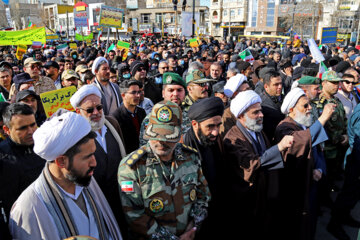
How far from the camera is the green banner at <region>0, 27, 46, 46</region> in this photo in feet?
31.8

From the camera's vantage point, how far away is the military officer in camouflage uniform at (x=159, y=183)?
2164 mm

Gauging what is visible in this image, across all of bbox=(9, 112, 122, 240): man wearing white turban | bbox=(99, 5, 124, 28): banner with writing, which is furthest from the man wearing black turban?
bbox=(99, 5, 124, 28): banner with writing

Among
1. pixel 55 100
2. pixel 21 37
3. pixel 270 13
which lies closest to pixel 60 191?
pixel 55 100

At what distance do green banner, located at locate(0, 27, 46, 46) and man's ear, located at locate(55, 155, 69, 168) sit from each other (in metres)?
9.54

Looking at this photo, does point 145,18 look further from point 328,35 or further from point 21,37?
point 21,37

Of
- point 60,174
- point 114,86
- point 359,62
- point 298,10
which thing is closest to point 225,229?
point 60,174

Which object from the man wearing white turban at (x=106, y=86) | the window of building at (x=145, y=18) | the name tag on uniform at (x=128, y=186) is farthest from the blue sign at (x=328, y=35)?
the window of building at (x=145, y=18)

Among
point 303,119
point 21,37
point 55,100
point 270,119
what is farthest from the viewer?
point 21,37

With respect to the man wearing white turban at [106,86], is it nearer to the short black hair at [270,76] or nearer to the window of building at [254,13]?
the short black hair at [270,76]

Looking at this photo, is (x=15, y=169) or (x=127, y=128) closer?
(x=15, y=169)

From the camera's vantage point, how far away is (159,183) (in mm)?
2170

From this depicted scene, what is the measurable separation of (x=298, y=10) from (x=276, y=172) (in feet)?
159

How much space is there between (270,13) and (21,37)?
5133cm

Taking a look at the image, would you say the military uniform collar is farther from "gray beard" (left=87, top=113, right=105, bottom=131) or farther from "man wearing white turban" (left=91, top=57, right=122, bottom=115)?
"man wearing white turban" (left=91, top=57, right=122, bottom=115)
